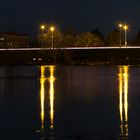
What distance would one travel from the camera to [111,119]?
2223 centimetres

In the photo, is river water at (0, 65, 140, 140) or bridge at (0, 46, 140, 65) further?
bridge at (0, 46, 140, 65)

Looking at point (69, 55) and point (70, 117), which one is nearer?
point (70, 117)

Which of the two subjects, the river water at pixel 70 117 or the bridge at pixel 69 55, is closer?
the river water at pixel 70 117

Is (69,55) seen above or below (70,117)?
above

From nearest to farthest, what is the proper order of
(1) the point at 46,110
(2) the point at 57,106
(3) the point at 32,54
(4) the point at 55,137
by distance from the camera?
1. (4) the point at 55,137
2. (1) the point at 46,110
3. (2) the point at 57,106
4. (3) the point at 32,54

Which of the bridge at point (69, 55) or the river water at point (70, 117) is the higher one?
the bridge at point (69, 55)

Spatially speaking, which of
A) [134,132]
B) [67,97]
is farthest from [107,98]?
[134,132]

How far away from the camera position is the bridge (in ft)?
408

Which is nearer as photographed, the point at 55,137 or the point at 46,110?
the point at 55,137

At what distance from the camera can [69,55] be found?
132 metres

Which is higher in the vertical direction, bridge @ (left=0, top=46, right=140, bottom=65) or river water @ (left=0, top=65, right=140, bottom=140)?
bridge @ (left=0, top=46, right=140, bottom=65)

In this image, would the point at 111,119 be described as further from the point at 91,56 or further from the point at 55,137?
the point at 91,56

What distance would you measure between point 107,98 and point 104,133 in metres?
12.5

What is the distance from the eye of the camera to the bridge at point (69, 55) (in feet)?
408
